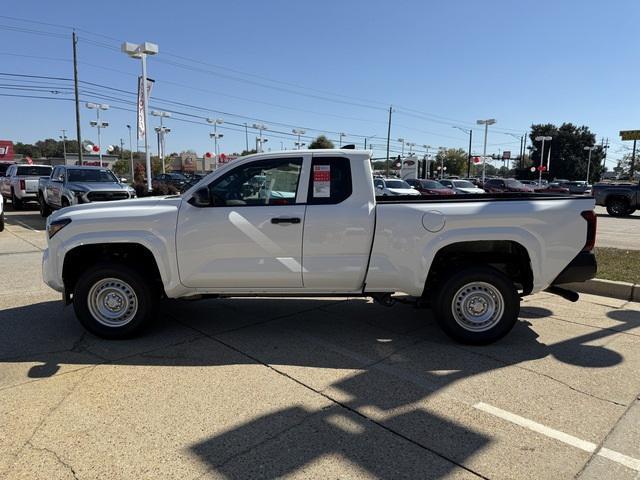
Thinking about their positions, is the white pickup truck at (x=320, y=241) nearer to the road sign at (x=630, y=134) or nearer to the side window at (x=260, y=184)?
the side window at (x=260, y=184)

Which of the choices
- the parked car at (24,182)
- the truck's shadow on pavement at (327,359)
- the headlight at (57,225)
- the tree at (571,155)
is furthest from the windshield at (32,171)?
the tree at (571,155)

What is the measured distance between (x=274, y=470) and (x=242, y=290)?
2.26 m

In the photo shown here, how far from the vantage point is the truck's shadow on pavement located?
2.97m

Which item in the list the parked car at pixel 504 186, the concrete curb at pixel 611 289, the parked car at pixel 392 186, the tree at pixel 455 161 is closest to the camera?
the concrete curb at pixel 611 289

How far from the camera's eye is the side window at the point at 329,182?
472 cm

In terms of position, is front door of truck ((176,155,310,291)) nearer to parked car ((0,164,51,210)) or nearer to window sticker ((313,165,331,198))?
window sticker ((313,165,331,198))

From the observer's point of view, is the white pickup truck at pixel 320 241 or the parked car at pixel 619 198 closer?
the white pickup truck at pixel 320 241

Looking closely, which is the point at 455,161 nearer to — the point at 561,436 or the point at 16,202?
the point at 16,202

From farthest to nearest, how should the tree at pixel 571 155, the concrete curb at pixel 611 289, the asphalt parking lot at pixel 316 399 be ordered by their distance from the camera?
the tree at pixel 571 155 < the concrete curb at pixel 611 289 < the asphalt parking lot at pixel 316 399

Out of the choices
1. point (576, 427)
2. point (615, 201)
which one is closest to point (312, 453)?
point (576, 427)

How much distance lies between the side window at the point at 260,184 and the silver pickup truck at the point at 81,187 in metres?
11.0

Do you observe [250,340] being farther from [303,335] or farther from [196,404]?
[196,404]

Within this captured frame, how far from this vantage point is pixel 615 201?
71.1 ft

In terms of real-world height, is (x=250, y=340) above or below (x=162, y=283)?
below
